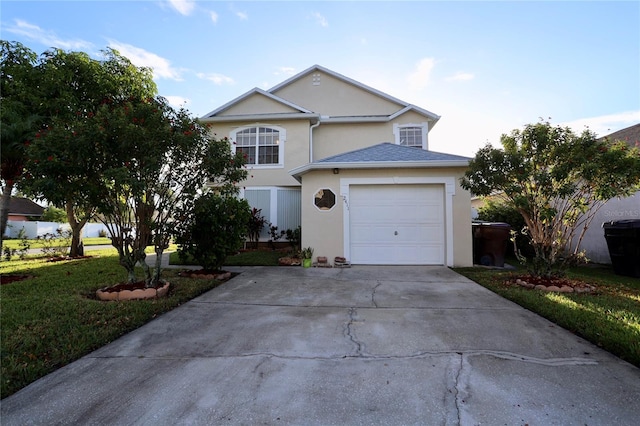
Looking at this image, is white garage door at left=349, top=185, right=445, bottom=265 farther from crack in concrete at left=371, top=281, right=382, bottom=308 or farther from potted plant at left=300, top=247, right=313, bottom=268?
crack in concrete at left=371, top=281, right=382, bottom=308

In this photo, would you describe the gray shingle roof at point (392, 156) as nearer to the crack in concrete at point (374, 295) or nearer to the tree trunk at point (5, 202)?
the crack in concrete at point (374, 295)

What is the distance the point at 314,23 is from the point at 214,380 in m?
9.13

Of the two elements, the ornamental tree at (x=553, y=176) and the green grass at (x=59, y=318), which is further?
the ornamental tree at (x=553, y=176)

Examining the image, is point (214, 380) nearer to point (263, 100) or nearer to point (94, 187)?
point (94, 187)

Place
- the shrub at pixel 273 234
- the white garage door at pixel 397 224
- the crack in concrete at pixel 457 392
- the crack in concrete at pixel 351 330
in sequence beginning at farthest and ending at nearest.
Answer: the shrub at pixel 273 234, the white garage door at pixel 397 224, the crack in concrete at pixel 351 330, the crack in concrete at pixel 457 392

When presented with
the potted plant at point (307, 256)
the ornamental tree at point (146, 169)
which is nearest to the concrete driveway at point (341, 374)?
the ornamental tree at point (146, 169)

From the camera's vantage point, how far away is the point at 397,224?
328 inches

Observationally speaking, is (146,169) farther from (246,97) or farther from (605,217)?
(605,217)

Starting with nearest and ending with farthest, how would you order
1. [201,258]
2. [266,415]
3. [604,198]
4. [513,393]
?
[266,415] → [513,393] → [604,198] → [201,258]

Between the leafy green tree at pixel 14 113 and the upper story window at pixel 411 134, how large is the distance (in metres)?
12.4

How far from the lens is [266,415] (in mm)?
2064

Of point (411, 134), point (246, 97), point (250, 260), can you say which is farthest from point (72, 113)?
point (411, 134)

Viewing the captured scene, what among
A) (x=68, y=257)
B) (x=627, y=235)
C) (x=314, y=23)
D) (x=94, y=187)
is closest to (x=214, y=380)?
(x=94, y=187)

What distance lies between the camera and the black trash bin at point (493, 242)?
27.3 ft
